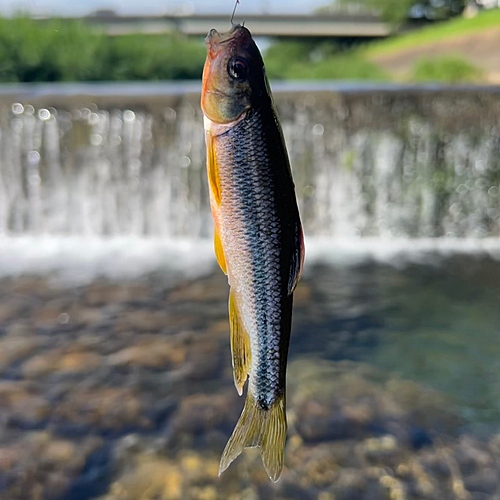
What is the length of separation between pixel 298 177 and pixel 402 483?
258 inches

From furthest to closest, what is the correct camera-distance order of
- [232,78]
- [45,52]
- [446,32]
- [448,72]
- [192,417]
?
[446,32]
[448,72]
[45,52]
[192,417]
[232,78]

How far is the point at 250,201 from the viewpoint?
59.0 inches

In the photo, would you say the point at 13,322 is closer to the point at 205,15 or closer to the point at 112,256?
the point at 112,256

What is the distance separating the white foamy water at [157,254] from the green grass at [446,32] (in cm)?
1447

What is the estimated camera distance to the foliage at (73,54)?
18312 millimetres

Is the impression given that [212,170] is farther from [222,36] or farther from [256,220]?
[222,36]

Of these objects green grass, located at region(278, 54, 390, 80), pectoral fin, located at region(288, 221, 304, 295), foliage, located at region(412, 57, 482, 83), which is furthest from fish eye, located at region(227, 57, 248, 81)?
green grass, located at region(278, 54, 390, 80)

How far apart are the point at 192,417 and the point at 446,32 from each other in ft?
86.7

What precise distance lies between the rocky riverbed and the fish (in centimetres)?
245

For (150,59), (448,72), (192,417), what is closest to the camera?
(192,417)

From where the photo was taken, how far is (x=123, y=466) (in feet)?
13.6

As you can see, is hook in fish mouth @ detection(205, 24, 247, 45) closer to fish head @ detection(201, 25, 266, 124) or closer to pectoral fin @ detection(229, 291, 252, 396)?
fish head @ detection(201, 25, 266, 124)

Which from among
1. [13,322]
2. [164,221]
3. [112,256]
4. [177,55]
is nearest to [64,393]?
[13,322]

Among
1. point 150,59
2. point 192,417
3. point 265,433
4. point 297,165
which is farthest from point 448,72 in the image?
point 265,433
